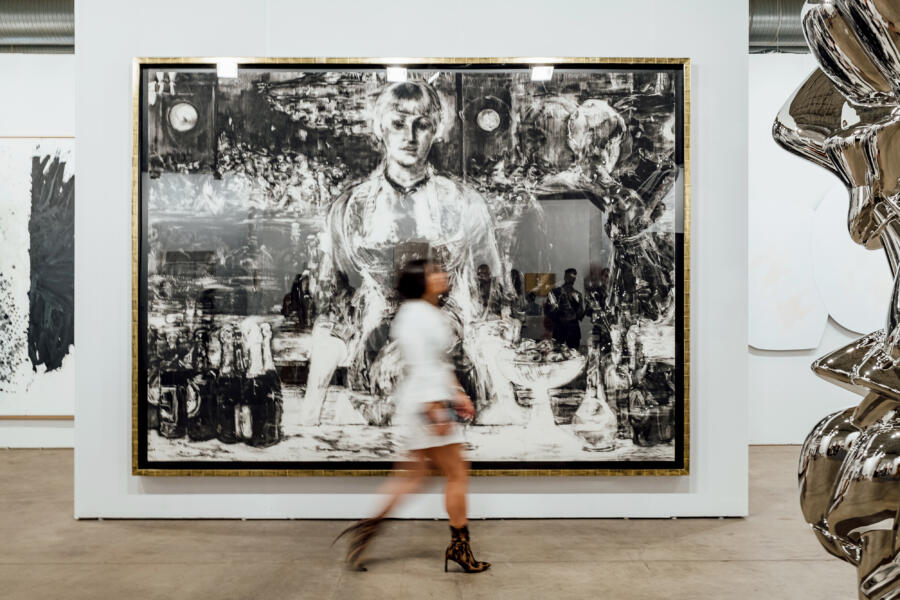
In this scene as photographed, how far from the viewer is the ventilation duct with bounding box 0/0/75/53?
6.51m

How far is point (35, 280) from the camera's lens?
7.15 m

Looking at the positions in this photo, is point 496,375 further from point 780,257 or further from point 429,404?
point 780,257

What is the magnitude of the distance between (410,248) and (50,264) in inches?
183

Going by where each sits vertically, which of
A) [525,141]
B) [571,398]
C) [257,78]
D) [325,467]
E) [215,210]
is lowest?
[325,467]

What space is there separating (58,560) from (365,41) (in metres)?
3.61

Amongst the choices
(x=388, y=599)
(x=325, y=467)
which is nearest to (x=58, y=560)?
(x=325, y=467)

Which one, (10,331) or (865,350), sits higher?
(865,350)

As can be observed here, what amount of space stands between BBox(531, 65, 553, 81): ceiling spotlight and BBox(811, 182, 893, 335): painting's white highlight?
4.01 metres

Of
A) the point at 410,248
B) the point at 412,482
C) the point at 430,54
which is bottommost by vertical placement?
the point at 412,482

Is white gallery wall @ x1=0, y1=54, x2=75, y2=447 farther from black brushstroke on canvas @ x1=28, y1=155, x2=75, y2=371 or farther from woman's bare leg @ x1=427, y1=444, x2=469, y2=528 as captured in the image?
woman's bare leg @ x1=427, y1=444, x2=469, y2=528

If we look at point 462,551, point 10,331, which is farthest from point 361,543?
point 10,331

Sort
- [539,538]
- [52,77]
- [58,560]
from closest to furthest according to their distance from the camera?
1. [58,560]
2. [539,538]
3. [52,77]

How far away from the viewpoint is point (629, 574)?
3.69 m

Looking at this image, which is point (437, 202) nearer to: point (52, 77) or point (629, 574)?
point (629, 574)
